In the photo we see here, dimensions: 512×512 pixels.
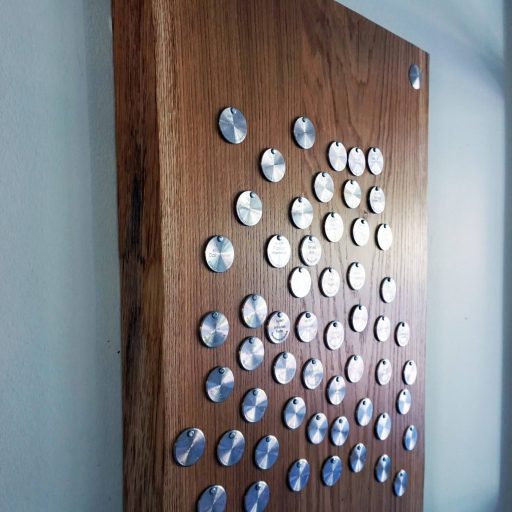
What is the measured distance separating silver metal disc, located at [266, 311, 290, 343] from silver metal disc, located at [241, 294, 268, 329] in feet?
0.05

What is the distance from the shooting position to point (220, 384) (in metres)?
0.62

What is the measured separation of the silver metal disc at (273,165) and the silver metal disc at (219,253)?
112mm

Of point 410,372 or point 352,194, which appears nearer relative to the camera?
point 352,194

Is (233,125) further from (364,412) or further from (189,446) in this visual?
(364,412)

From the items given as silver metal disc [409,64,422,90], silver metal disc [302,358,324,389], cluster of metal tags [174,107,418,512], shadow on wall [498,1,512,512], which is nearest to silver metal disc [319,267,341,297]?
cluster of metal tags [174,107,418,512]

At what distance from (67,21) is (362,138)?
1.55 ft

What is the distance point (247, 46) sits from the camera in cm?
64

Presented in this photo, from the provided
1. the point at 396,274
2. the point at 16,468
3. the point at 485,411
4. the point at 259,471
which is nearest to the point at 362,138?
the point at 396,274

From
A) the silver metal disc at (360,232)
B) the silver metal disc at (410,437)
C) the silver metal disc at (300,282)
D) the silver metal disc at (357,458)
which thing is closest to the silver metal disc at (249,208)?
the silver metal disc at (300,282)

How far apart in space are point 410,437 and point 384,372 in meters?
0.17

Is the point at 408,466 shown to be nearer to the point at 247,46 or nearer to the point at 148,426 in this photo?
the point at 148,426

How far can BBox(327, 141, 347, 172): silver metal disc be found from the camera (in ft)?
2.51

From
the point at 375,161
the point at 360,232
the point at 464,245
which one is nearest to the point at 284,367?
the point at 360,232

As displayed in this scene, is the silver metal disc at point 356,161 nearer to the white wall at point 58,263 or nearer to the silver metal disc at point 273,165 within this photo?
the silver metal disc at point 273,165
